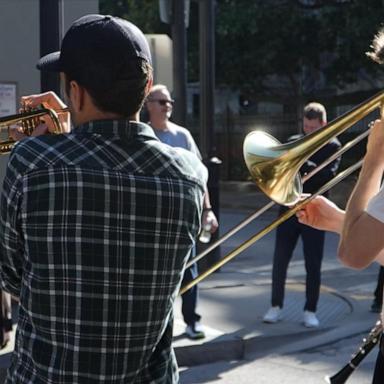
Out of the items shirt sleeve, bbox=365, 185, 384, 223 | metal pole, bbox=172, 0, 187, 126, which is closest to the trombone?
shirt sleeve, bbox=365, 185, 384, 223

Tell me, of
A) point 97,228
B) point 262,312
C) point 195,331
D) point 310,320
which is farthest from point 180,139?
point 97,228

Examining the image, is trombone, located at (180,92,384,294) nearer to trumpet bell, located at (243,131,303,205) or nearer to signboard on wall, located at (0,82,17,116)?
trumpet bell, located at (243,131,303,205)

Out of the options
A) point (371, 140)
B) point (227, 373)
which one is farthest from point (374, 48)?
point (227, 373)

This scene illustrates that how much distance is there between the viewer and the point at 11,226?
1.72m

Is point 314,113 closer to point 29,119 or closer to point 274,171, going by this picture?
point 274,171

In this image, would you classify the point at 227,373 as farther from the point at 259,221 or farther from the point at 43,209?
the point at 259,221

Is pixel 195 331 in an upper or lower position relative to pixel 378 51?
lower

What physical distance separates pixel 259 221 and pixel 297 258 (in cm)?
470

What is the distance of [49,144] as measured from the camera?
5.74 feet

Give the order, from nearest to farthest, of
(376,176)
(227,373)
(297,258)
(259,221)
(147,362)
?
(147,362) < (376,176) < (227,373) < (297,258) < (259,221)

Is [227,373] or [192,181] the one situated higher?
[192,181]

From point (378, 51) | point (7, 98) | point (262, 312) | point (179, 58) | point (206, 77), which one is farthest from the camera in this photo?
point (206, 77)

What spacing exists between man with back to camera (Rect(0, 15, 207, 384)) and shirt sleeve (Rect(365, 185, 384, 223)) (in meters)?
0.50

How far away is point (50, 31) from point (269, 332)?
285cm
